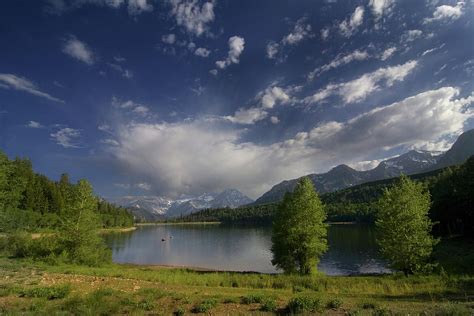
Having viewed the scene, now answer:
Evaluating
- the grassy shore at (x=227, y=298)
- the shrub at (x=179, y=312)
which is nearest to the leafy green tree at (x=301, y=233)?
the grassy shore at (x=227, y=298)

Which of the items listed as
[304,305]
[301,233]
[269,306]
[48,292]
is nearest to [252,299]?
[269,306]

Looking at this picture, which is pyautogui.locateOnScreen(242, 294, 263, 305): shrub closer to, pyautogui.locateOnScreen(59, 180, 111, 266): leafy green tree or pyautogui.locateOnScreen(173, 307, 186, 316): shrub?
pyautogui.locateOnScreen(173, 307, 186, 316): shrub

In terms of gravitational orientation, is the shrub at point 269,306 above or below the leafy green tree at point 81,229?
below

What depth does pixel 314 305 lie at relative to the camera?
589 inches

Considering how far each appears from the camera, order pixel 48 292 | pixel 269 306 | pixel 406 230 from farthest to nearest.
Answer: pixel 406 230, pixel 48 292, pixel 269 306

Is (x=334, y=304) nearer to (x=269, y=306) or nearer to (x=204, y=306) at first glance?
(x=269, y=306)

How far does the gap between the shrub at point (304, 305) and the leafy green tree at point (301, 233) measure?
23.9m

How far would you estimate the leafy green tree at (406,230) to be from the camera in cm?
3359

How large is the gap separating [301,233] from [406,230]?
11680 millimetres

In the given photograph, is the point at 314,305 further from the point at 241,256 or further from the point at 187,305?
the point at 241,256

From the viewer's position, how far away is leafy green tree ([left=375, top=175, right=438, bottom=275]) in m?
33.6

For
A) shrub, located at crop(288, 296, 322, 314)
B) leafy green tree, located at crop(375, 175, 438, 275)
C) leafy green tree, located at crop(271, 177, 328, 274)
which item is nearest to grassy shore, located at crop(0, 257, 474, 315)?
shrub, located at crop(288, 296, 322, 314)

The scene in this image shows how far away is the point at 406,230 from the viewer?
3412 cm

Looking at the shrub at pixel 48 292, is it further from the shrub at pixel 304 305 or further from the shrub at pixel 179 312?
the shrub at pixel 304 305
